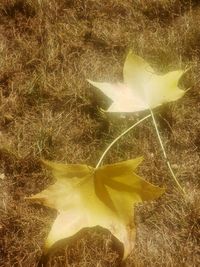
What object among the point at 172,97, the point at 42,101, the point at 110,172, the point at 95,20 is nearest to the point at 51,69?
the point at 42,101

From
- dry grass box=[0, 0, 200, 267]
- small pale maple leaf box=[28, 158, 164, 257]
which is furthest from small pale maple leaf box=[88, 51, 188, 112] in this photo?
small pale maple leaf box=[28, 158, 164, 257]

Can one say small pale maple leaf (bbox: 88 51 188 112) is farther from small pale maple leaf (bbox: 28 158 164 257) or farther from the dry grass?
small pale maple leaf (bbox: 28 158 164 257)

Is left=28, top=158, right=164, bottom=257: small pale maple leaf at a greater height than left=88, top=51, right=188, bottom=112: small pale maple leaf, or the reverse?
left=88, top=51, right=188, bottom=112: small pale maple leaf

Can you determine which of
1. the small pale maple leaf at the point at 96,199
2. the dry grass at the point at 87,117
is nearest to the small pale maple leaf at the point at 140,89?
the dry grass at the point at 87,117

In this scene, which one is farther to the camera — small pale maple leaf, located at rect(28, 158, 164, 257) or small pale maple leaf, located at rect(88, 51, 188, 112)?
small pale maple leaf, located at rect(88, 51, 188, 112)

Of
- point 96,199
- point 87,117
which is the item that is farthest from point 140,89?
point 96,199
